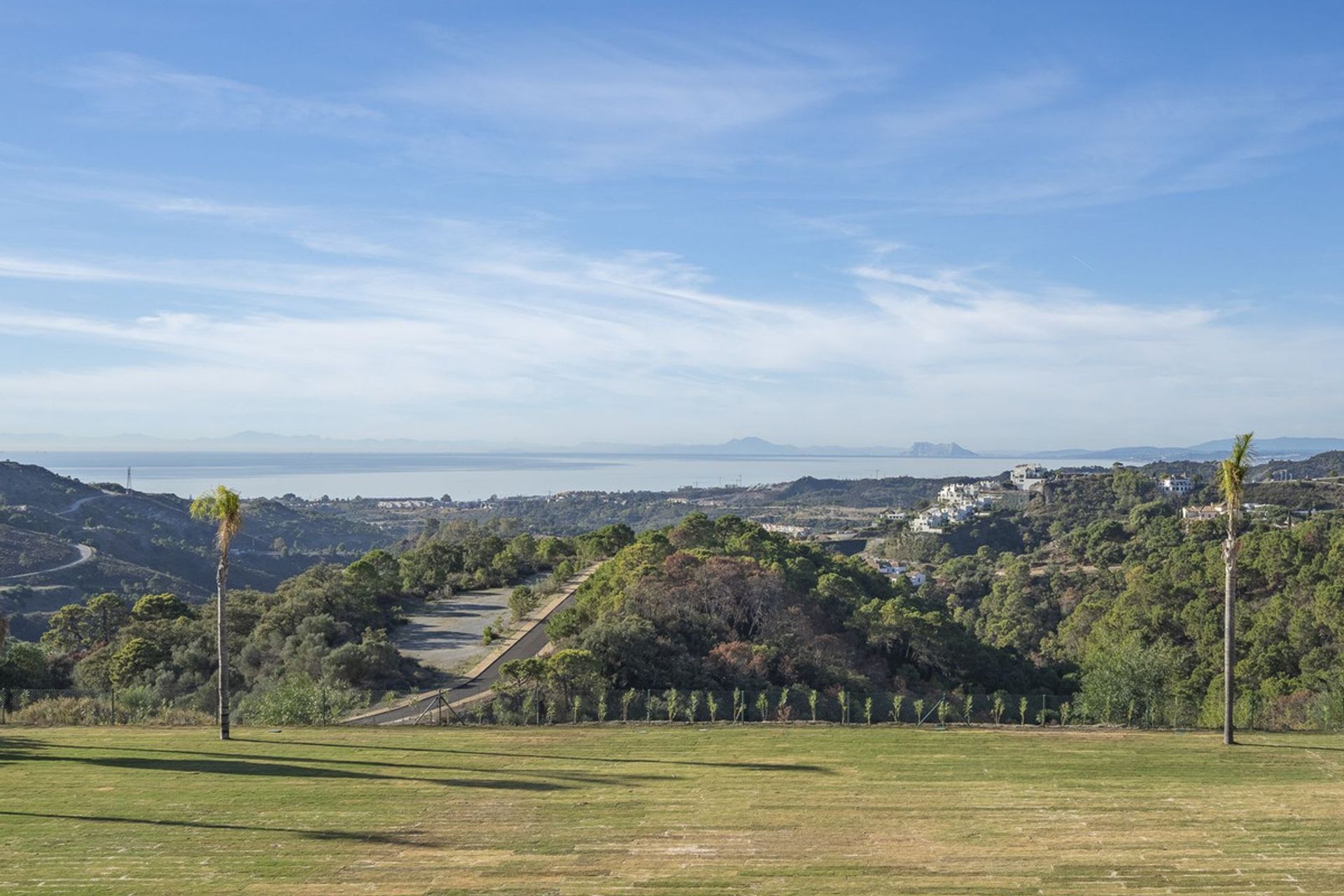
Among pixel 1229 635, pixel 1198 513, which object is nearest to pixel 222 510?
pixel 1229 635

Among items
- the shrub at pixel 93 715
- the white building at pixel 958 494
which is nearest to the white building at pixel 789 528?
the white building at pixel 958 494

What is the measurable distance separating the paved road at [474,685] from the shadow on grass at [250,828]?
698cm

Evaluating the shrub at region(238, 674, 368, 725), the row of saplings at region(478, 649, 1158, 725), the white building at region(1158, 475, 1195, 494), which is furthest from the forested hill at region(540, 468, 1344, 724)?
the white building at region(1158, 475, 1195, 494)

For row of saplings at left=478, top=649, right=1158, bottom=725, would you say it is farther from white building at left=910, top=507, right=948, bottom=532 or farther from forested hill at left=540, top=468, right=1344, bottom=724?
white building at left=910, top=507, right=948, bottom=532

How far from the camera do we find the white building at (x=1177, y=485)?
10888cm

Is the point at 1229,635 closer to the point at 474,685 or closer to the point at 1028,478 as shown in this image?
the point at 474,685

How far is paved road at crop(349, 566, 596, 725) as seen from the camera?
21.3 m

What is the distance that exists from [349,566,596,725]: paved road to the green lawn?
3549 mm

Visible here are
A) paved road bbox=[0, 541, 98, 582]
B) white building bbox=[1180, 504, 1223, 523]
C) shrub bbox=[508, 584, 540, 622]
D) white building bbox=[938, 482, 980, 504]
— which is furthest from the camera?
white building bbox=[938, 482, 980, 504]

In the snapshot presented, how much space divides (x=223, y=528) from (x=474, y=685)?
11778 mm

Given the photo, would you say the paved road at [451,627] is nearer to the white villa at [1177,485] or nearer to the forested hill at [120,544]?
the forested hill at [120,544]

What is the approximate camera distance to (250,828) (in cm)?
1222

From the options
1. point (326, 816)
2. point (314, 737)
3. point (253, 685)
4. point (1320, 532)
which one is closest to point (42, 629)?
point (253, 685)

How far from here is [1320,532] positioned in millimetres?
44406
